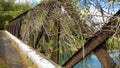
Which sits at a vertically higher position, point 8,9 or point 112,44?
point 112,44

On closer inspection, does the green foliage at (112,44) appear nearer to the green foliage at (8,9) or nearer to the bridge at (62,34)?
the bridge at (62,34)

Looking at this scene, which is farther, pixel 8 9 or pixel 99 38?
pixel 8 9

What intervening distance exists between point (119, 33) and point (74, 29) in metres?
1.26

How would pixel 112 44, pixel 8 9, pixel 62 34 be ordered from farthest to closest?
pixel 8 9 → pixel 62 34 → pixel 112 44

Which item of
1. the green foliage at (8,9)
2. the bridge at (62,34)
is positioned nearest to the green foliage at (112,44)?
the bridge at (62,34)

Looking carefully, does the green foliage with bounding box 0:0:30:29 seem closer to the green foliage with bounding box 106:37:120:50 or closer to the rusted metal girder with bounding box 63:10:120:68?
the rusted metal girder with bounding box 63:10:120:68

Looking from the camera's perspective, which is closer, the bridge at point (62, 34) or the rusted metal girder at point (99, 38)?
the rusted metal girder at point (99, 38)

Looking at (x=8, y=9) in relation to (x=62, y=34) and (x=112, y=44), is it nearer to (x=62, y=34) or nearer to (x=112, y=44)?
(x=62, y=34)

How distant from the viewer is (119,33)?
2.72 m

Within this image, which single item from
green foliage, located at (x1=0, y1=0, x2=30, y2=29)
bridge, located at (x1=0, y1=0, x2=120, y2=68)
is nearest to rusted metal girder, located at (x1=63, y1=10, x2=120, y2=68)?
bridge, located at (x1=0, y1=0, x2=120, y2=68)

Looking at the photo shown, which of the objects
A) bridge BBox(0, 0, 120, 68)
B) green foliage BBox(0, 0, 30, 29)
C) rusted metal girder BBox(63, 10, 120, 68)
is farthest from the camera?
green foliage BBox(0, 0, 30, 29)

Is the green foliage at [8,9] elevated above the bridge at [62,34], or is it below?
below

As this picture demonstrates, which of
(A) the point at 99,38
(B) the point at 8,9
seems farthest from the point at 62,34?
(B) the point at 8,9

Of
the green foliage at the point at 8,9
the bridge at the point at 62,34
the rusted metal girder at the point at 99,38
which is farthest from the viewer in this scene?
the green foliage at the point at 8,9
